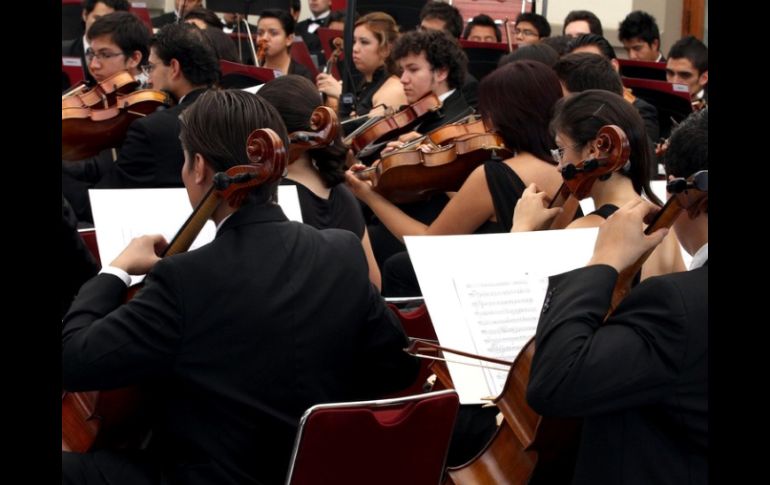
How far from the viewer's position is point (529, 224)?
7.91 ft

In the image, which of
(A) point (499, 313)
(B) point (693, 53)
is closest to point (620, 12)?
(B) point (693, 53)

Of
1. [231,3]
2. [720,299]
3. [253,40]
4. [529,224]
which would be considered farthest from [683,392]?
[231,3]

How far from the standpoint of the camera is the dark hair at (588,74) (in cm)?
370

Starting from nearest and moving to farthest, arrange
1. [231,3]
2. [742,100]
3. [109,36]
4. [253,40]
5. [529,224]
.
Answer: [742,100] → [529,224] → [109,36] → [253,40] → [231,3]

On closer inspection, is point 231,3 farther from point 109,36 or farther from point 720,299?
point 720,299

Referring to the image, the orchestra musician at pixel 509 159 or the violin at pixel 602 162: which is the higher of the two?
the violin at pixel 602 162

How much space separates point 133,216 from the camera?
2449mm

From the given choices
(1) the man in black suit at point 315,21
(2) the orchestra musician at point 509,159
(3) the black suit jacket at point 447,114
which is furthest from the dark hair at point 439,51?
(1) the man in black suit at point 315,21

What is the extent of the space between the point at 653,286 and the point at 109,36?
361cm

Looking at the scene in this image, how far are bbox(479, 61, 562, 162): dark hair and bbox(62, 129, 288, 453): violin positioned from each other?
137cm

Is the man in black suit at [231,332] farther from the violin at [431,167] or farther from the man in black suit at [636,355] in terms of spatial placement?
the violin at [431,167]

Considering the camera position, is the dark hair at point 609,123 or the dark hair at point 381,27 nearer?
the dark hair at point 609,123

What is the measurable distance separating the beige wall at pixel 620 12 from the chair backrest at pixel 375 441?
8086 millimetres

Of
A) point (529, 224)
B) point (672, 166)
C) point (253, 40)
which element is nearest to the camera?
point (672, 166)
